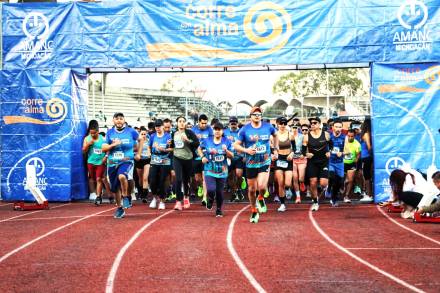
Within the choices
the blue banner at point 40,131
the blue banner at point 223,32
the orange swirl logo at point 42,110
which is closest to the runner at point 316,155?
the blue banner at point 223,32

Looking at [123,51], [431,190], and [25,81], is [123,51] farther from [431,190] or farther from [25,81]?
[431,190]

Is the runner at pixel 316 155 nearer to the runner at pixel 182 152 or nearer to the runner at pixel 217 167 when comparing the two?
the runner at pixel 217 167

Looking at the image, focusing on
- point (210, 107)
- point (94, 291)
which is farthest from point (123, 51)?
point (210, 107)

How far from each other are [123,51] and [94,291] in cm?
1022

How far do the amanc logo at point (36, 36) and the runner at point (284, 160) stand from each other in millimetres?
6003

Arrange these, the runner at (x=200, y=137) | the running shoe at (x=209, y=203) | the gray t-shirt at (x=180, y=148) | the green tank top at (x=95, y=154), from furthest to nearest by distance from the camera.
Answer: the green tank top at (x=95, y=154) < the runner at (x=200, y=137) < the gray t-shirt at (x=180, y=148) < the running shoe at (x=209, y=203)

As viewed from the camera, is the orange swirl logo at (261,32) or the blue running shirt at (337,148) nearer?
the orange swirl logo at (261,32)

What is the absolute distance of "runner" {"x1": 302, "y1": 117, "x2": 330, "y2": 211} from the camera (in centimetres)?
1440

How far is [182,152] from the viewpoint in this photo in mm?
14906

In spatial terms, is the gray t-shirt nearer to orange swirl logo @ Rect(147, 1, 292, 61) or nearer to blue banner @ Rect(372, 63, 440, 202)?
orange swirl logo @ Rect(147, 1, 292, 61)

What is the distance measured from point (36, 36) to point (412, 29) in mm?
8915

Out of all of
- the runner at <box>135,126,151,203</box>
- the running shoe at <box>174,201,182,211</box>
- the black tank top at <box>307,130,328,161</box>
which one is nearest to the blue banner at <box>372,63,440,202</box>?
the black tank top at <box>307,130,328,161</box>

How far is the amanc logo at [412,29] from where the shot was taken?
15.4 m

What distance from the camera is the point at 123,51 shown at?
16.2 m
